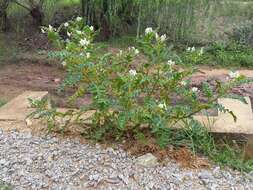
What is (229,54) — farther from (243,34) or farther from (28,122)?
(28,122)

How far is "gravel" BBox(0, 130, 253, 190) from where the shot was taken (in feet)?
8.70

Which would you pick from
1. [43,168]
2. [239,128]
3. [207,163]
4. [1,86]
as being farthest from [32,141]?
[1,86]

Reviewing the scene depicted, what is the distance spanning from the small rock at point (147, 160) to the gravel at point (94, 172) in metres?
0.02

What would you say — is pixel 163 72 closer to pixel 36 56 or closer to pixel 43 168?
pixel 43 168

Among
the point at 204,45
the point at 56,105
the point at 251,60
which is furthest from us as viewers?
the point at 204,45

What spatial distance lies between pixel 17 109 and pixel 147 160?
4.04 ft

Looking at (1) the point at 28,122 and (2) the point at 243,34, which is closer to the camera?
(1) the point at 28,122

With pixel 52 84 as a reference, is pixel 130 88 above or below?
above

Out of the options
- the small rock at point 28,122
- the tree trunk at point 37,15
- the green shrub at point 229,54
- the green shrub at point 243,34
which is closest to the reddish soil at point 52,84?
the green shrub at point 229,54

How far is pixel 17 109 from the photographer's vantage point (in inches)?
142

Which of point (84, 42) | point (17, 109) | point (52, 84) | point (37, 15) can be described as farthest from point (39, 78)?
point (84, 42)

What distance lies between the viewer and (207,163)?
2861 mm

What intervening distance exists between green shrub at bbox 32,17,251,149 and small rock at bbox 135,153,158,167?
113 mm

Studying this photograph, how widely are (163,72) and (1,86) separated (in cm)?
222
